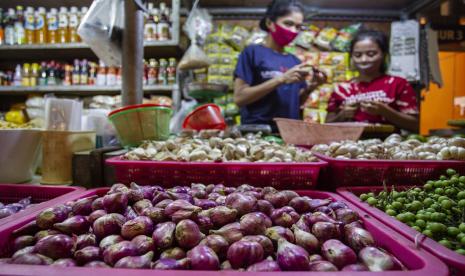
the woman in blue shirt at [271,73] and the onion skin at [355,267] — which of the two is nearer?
the onion skin at [355,267]

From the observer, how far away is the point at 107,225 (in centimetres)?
79

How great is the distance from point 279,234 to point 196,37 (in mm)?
3396

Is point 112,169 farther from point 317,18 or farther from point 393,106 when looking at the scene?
point 317,18

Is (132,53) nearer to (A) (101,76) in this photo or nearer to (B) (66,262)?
(B) (66,262)

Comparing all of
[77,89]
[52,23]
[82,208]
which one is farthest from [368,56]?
[52,23]

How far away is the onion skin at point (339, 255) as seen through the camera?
677mm

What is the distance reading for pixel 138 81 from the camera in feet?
6.27

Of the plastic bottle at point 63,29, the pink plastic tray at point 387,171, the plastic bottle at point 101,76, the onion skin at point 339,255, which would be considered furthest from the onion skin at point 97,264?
the plastic bottle at point 63,29

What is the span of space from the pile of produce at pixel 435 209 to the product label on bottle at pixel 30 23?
428 centimetres

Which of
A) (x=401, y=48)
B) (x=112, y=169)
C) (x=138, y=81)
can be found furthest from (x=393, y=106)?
(x=112, y=169)

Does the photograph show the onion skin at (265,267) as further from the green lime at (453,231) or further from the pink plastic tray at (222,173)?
the pink plastic tray at (222,173)

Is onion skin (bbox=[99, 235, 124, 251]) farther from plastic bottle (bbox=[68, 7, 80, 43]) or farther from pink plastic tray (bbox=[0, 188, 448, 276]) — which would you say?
plastic bottle (bbox=[68, 7, 80, 43])

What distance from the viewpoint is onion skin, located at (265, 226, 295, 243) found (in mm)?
769

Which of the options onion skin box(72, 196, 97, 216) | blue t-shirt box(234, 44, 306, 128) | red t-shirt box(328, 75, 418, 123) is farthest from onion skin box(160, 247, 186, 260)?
red t-shirt box(328, 75, 418, 123)
